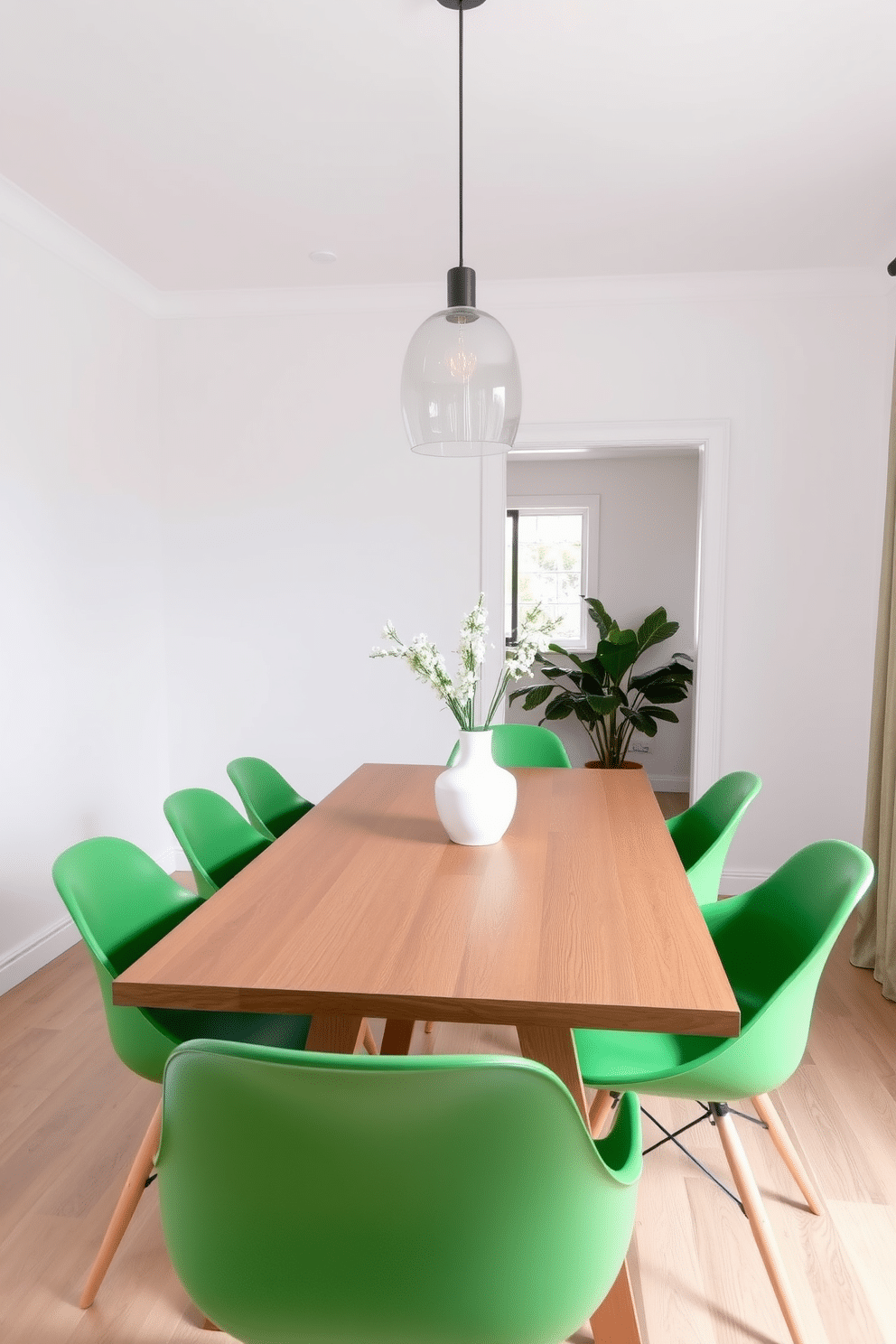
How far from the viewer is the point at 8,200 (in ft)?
10.3

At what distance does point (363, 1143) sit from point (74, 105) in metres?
2.80

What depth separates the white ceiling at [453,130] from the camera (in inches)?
88.7

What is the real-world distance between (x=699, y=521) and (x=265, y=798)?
7.86ft

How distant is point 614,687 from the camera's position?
17.9 feet

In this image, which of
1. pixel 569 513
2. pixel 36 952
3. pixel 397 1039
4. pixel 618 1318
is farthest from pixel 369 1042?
pixel 569 513

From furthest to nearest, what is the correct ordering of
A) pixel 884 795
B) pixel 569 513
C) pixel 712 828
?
pixel 569 513 < pixel 884 795 < pixel 712 828

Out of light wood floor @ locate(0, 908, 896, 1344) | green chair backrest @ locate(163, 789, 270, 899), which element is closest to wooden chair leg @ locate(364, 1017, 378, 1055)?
light wood floor @ locate(0, 908, 896, 1344)

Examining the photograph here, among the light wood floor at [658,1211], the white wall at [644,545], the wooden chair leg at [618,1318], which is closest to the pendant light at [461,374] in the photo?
the wooden chair leg at [618,1318]

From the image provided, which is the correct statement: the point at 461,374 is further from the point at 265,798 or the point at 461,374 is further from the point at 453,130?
the point at 265,798

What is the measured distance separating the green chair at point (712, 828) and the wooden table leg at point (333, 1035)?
90cm

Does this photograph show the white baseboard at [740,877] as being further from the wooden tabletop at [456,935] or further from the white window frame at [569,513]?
the white window frame at [569,513]

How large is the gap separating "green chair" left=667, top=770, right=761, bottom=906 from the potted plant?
8.06 feet

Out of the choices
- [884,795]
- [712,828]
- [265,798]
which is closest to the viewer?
[712,828]

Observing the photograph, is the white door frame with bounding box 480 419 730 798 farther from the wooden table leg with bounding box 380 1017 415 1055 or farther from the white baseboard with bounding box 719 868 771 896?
the wooden table leg with bounding box 380 1017 415 1055
